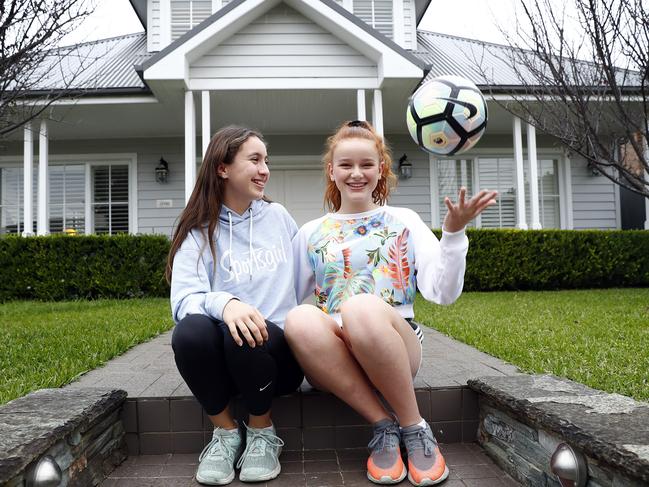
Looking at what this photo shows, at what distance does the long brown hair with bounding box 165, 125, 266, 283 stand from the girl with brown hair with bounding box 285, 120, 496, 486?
0.34 metres

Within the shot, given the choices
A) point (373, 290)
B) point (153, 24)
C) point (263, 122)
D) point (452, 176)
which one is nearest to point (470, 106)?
point (373, 290)

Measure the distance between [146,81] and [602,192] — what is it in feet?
27.4

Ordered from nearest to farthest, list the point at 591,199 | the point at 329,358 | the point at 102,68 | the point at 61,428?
the point at 61,428 < the point at 329,358 < the point at 102,68 < the point at 591,199

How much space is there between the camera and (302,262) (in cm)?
207

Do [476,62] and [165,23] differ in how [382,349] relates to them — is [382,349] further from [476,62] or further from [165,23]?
[165,23]

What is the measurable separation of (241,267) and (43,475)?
0.88 m

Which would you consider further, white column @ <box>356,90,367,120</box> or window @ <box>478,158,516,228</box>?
window @ <box>478,158,516,228</box>

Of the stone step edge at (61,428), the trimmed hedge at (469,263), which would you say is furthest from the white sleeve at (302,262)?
the trimmed hedge at (469,263)

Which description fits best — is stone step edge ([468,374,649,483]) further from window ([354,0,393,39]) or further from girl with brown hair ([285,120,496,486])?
window ([354,0,393,39])

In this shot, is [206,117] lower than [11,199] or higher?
higher

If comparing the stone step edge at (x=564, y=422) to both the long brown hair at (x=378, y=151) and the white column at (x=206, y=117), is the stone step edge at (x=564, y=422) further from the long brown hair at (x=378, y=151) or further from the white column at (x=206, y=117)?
the white column at (x=206, y=117)

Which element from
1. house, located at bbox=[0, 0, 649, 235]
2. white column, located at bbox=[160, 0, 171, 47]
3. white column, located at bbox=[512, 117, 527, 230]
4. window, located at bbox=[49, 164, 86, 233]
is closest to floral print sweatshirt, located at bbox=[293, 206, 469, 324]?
house, located at bbox=[0, 0, 649, 235]

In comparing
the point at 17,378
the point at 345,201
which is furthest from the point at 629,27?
the point at 17,378

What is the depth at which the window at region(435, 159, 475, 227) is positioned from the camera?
9.80 meters
